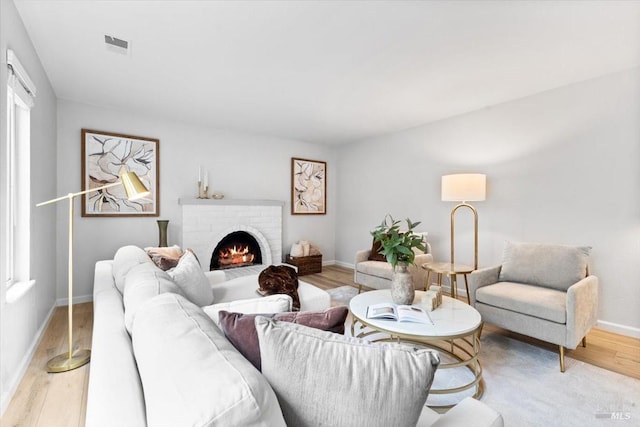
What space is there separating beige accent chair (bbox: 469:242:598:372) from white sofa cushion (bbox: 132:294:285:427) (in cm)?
246

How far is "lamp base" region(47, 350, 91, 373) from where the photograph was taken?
2119mm

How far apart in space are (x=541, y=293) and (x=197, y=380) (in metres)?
2.81

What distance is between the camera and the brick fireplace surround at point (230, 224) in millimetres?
4320

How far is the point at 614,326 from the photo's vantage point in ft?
9.36

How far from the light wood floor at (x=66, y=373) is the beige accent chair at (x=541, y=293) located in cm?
24

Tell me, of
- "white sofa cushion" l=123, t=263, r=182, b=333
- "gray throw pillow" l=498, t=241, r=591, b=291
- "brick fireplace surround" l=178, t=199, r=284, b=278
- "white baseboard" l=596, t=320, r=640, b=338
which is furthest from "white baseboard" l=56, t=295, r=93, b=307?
"white baseboard" l=596, t=320, r=640, b=338

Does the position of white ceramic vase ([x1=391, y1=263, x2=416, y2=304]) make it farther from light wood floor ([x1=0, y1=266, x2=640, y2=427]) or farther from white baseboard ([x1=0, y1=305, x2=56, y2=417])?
white baseboard ([x1=0, y1=305, x2=56, y2=417])

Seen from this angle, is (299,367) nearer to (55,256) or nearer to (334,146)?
(55,256)

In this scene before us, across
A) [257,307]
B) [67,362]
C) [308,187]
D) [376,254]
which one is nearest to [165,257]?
[67,362]

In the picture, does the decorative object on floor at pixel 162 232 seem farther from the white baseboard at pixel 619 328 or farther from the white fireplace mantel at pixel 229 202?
the white baseboard at pixel 619 328

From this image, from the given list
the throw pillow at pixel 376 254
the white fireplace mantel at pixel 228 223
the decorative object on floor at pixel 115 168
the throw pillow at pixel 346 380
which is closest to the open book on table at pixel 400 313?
the throw pillow at pixel 346 380

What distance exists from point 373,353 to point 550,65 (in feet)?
10.4

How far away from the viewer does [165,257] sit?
105 inches

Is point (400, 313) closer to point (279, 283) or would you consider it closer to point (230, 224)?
point (279, 283)
